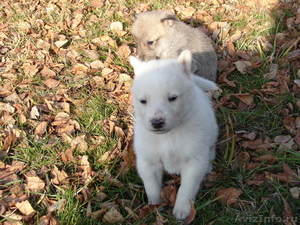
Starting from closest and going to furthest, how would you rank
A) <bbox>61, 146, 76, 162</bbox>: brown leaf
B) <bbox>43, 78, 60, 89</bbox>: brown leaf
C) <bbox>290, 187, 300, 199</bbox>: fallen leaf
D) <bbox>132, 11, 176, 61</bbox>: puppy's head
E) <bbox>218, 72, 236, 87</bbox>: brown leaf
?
<bbox>290, 187, 300, 199</bbox>: fallen leaf, <bbox>61, 146, 76, 162</bbox>: brown leaf, <bbox>218, 72, 236, 87</bbox>: brown leaf, <bbox>43, 78, 60, 89</bbox>: brown leaf, <bbox>132, 11, 176, 61</bbox>: puppy's head

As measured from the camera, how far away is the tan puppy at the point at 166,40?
4.52 meters

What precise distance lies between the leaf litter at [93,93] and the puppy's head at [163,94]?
2.32 ft

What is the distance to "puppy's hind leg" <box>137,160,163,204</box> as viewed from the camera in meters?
2.79

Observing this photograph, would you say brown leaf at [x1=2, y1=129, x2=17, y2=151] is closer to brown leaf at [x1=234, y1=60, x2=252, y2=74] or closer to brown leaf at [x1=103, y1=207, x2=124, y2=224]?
brown leaf at [x1=103, y1=207, x2=124, y2=224]

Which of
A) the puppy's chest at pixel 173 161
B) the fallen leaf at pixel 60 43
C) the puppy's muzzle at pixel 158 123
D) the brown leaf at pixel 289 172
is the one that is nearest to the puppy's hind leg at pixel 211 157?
the puppy's chest at pixel 173 161

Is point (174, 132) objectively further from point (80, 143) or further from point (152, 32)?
point (152, 32)

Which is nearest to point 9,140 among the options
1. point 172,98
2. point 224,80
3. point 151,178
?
point 151,178

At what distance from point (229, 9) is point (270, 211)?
4137 mm

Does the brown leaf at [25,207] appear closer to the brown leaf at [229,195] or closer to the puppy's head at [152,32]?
the brown leaf at [229,195]

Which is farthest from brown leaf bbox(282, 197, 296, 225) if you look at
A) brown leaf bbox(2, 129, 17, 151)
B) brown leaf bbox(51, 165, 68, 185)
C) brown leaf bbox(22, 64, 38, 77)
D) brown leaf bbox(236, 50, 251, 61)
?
brown leaf bbox(22, 64, 38, 77)

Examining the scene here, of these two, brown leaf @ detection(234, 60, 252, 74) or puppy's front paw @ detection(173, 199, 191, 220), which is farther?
brown leaf @ detection(234, 60, 252, 74)

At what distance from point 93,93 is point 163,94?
1838 mm

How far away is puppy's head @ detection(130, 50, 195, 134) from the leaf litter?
2.32ft

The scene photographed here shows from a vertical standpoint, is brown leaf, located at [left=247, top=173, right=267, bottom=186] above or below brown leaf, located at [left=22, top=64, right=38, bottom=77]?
below
